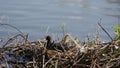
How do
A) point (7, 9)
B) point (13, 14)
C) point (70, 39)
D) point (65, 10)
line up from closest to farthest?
point (70, 39)
point (13, 14)
point (7, 9)
point (65, 10)

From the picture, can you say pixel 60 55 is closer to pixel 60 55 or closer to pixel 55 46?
pixel 60 55

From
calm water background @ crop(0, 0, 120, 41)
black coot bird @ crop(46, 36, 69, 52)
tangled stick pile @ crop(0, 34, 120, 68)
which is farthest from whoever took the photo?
calm water background @ crop(0, 0, 120, 41)

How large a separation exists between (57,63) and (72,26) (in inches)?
244

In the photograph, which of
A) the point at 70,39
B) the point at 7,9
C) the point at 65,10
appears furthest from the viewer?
the point at 65,10

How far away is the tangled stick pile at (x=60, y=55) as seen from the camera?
2830mm

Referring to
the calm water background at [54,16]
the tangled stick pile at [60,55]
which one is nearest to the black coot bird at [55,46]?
the tangled stick pile at [60,55]

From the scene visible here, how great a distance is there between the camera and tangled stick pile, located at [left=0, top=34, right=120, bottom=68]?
9.29 ft

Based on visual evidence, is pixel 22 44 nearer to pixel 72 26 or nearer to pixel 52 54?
pixel 52 54

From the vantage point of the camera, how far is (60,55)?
2881mm

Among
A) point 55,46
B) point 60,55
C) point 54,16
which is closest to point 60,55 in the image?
point 60,55

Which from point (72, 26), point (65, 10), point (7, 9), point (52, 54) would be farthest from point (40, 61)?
point (65, 10)

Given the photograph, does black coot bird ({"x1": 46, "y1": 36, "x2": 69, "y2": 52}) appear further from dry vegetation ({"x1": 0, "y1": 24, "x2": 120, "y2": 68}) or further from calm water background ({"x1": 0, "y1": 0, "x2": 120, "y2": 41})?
calm water background ({"x1": 0, "y1": 0, "x2": 120, "y2": 41})

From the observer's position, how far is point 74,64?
2.79 meters

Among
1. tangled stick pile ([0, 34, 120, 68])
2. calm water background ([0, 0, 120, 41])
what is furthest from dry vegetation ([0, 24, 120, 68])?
calm water background ([0, 0, 120, 41])
